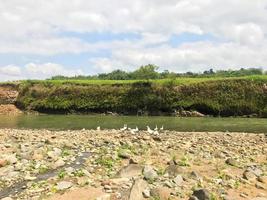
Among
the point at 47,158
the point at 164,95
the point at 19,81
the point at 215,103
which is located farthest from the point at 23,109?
the point at 47,158

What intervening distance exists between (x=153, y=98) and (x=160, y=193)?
194ft

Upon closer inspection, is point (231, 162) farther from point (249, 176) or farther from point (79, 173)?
point (79, 173)

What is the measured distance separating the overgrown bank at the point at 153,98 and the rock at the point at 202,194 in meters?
54.5

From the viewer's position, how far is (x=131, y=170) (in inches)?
583

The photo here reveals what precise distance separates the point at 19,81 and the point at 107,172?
80.5m

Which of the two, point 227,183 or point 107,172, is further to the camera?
point 107,172

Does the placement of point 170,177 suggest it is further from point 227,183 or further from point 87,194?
point 87,194

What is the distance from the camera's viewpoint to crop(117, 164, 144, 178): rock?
47.6 feet

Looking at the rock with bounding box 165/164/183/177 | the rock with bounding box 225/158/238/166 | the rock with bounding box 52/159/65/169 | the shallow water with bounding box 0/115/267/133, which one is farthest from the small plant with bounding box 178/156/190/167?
the shallow water with bounding box 0/115/267/133

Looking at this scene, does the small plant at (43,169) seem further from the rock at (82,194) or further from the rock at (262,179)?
the rock at (262,179)

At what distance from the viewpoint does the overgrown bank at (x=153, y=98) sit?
222 ft

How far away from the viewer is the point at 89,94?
260 feet

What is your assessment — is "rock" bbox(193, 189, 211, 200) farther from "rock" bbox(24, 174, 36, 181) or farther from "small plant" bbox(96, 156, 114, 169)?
"rock" bbox(24, 174, 36, 181)

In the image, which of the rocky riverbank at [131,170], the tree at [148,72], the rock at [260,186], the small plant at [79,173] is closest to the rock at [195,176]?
the rocky riverbank at [131,170]
